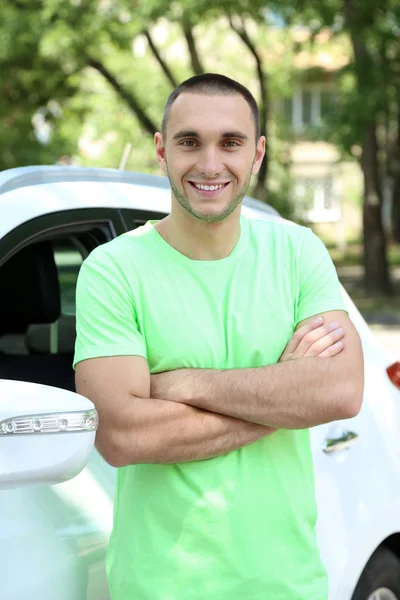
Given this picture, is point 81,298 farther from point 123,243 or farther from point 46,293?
point 46,293

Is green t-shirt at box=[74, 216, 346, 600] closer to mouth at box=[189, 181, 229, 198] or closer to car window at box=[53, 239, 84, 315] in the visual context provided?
mouth at box=[189, 181, 229, 198]

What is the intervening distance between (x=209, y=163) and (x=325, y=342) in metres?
0.47

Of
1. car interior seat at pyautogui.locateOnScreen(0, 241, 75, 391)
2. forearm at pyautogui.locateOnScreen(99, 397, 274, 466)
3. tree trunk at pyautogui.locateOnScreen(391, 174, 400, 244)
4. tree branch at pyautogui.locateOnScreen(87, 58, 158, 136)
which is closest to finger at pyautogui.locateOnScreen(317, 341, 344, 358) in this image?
forearm at pyautogui.locateOnScreen(99, 397, 274, 466)

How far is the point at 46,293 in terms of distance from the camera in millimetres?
2910

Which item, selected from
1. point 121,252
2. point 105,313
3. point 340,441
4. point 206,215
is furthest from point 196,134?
point 340,441

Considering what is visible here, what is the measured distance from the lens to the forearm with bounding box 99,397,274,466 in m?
2.13

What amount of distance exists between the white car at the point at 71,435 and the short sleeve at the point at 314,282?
53cm

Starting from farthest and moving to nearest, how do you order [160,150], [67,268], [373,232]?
[373,232] → [67,268] → [160,150]

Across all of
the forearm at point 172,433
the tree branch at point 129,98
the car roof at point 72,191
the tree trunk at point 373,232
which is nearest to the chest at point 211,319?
the forearm at point 172,433

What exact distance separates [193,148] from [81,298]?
1.34 feet

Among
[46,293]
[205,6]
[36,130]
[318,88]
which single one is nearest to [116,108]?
[36,130]

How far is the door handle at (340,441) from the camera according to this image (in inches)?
112

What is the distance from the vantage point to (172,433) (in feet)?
7.09

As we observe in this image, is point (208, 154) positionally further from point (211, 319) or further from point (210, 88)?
point (211, 319)
